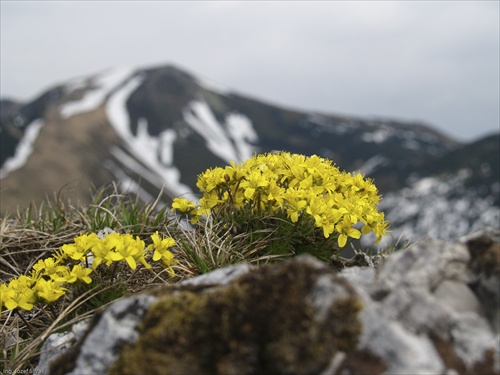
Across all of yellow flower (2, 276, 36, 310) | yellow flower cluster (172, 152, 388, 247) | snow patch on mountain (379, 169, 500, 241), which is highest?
yellow flower cluster (172, 152, 388, 247)

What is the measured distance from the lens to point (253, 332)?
272cm

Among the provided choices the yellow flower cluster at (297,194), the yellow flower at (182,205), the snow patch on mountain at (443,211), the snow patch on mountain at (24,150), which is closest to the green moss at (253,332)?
the yellow flower cluster at (297,194)

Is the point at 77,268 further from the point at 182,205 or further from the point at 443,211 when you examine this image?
the point at 443,211

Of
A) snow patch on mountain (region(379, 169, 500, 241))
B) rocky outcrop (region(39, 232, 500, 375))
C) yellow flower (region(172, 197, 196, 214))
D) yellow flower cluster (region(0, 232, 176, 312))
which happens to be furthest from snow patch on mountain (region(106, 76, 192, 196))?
rocky outcrop (region(39, 232, 500, 375))

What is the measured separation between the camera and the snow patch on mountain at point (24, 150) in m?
132

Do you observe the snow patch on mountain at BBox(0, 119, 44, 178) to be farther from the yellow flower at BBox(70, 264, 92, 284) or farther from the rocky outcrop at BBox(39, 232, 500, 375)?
the rocky outcrop at BBox(39, 232, 500, 375)

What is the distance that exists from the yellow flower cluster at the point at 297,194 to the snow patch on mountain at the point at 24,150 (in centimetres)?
13282

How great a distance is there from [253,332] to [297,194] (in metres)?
2.30

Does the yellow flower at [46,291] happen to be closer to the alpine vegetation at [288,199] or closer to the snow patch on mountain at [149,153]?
the alpine vegetation at [288,199]

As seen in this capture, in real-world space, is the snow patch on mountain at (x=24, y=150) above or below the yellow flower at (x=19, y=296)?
below

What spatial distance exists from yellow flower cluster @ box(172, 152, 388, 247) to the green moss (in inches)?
77.5

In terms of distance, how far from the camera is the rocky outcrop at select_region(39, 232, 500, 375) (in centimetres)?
268

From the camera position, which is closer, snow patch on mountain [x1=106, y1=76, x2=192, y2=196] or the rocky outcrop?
the rocky outcrop

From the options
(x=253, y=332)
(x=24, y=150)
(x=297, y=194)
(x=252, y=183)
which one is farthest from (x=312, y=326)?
(x=24, y=150)
